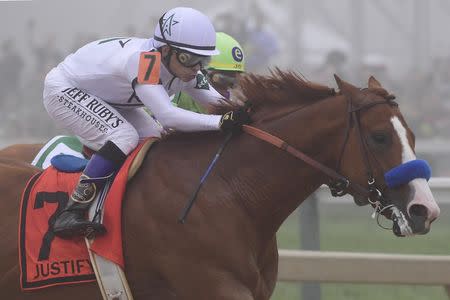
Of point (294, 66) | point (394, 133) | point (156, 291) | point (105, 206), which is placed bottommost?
point (294, 66)

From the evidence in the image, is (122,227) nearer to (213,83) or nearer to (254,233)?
(254,233)

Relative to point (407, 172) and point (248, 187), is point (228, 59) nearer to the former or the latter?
point (248, 187)

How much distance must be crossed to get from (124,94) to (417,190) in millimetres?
1588

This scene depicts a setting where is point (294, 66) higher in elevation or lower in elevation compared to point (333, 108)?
lower

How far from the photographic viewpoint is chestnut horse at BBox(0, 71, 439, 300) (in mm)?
4320

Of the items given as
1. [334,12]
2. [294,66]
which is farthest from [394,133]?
[334,12]

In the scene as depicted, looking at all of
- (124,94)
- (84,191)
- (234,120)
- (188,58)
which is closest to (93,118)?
(124,94)

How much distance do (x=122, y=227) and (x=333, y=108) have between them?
113 centimetres

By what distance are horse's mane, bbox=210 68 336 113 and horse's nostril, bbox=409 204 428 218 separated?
72 centimetres

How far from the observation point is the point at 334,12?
17.5 metres

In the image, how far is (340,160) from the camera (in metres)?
4.41

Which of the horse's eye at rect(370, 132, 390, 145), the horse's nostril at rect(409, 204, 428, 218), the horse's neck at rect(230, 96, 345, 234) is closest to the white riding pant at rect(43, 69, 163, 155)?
the horse's neck at rect(230, 96, 345, 234)

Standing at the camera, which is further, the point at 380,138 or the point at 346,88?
the point at 346,88

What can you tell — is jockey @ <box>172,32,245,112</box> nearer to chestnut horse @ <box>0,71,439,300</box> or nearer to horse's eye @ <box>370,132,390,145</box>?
chestnut horse @ <box>0,71,439,300</box>
